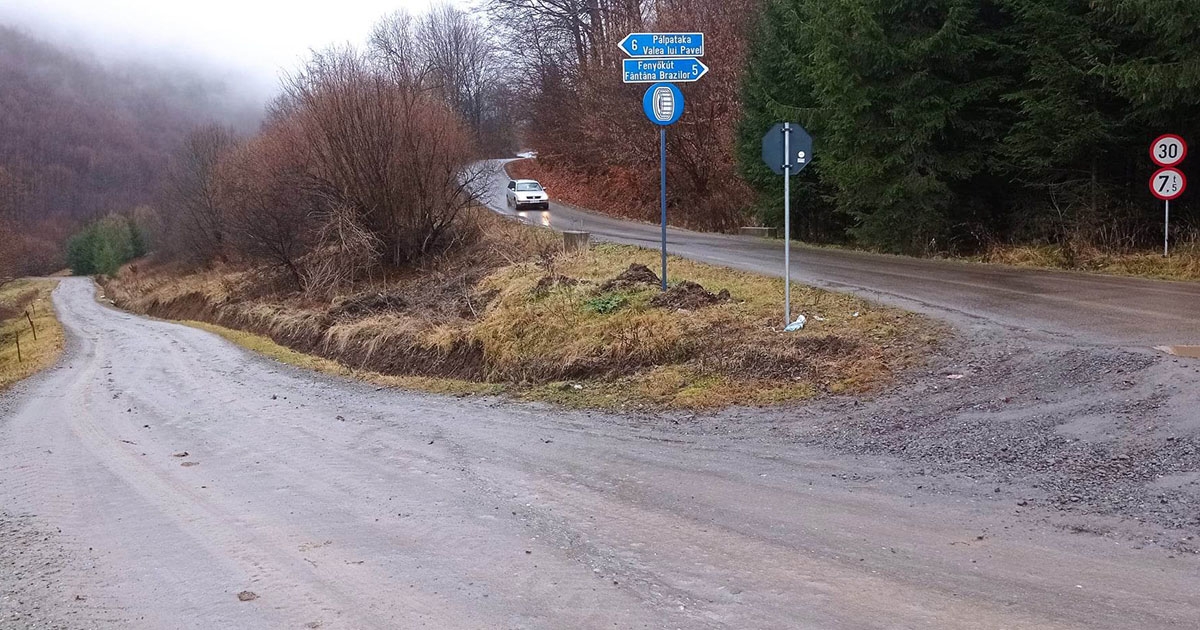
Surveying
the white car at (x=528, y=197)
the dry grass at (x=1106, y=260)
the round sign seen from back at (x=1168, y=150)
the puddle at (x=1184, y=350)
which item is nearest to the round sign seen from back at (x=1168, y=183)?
the round sign seen from back at (x=1168, y=150)

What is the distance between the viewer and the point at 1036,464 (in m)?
6.16

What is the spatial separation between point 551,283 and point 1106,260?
1035cm

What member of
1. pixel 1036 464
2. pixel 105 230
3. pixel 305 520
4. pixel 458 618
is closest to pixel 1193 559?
pixel 1036 464

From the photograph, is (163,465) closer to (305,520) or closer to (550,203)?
(305,520)

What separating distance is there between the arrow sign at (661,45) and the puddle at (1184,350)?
713 centimetres

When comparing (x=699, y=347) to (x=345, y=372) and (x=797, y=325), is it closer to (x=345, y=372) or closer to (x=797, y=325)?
(x=797, y=325)

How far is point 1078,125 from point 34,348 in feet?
106

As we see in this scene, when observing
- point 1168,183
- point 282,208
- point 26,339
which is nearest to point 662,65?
point 1168,183

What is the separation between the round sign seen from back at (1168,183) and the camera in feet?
49.3

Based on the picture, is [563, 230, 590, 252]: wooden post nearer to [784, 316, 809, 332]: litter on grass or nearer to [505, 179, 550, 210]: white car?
[784, 316, 809, 332]: litter on grass

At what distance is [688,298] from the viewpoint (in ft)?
41.4

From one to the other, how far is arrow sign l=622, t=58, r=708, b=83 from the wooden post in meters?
8.50

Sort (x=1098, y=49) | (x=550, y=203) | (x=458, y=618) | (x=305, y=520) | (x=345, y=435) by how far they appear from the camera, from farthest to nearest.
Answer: (x=550, y=203)
(x=1098, y=49)
(x=345, y=435)
(x=305, y=520)
(x=458, y=618)

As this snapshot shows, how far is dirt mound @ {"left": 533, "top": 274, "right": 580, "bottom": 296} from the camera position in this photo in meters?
15.3
